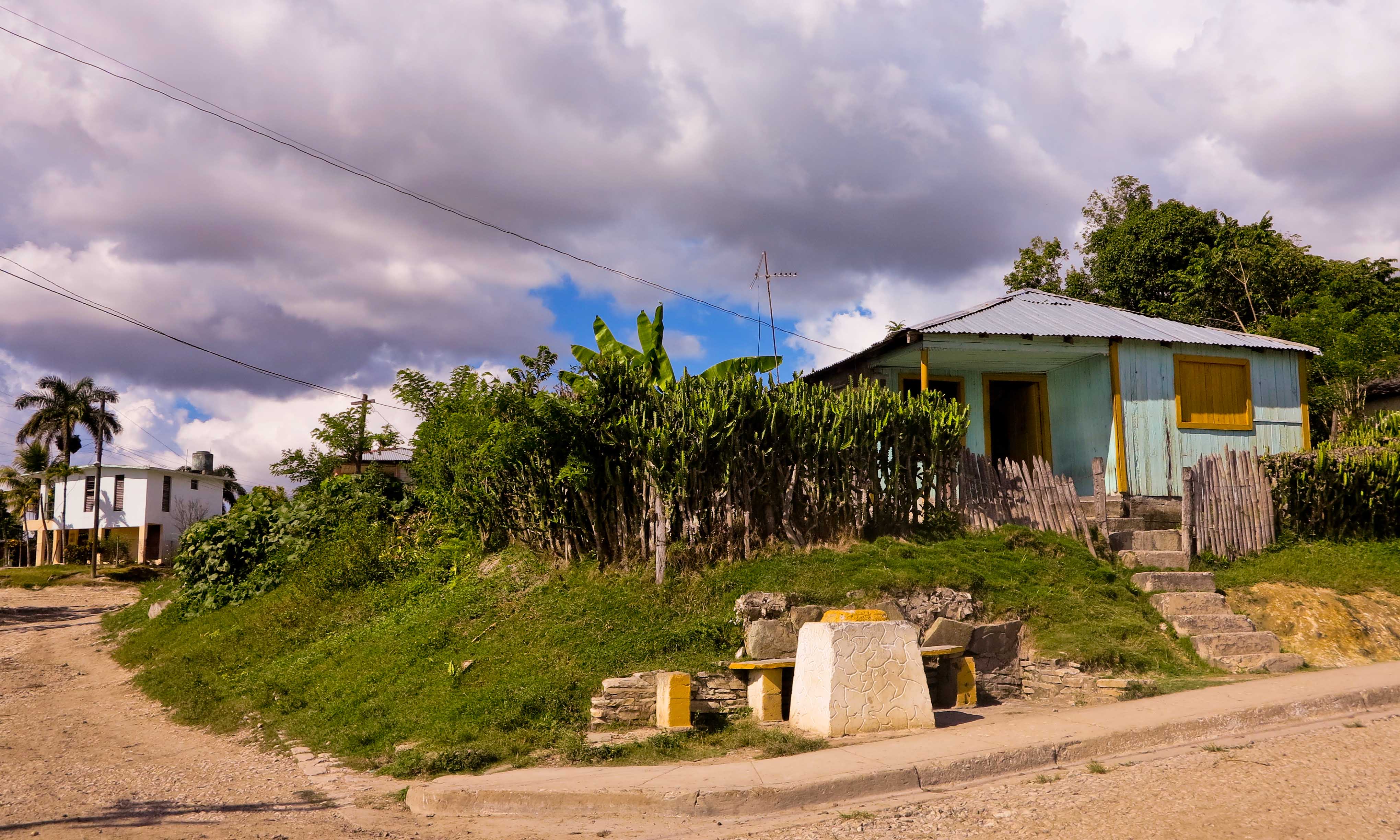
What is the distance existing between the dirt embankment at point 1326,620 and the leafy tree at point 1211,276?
40.0ft

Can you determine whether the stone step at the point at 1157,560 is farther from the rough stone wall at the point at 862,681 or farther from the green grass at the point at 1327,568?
the rough stone wall at the point at 862,681

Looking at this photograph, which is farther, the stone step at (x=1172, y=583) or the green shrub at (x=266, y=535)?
the green shrub at (x=266, y=535)

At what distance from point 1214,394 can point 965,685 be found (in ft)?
29.9

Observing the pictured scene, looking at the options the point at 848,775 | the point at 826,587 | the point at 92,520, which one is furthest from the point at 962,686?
the point at 92,520

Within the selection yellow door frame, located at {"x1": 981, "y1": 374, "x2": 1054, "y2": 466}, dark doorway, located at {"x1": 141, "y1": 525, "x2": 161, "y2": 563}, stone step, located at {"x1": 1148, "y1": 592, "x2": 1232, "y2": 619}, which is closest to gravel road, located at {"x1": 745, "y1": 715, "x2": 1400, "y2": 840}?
stone step, located at {"x1": 1148, "y1": 592, "x2": 1232, "y2": 619}

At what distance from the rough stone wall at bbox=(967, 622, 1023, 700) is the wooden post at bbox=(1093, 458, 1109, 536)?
3.68 m

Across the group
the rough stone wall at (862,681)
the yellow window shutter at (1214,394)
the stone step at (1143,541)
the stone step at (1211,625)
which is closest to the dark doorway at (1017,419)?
the yellow window shutter at (1214,394)

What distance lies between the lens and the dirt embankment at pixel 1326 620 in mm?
9617

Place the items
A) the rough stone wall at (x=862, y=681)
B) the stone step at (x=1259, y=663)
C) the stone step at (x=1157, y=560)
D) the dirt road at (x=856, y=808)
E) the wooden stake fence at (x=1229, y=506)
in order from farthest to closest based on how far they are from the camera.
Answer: the wooden stake fence at (x=1229, y=506), the stone step at (x=1157, y=560), the stone step at (x=1259, y=663), the rough stone wall at (x=862, y=681), the dirt road at (x=856, y=808)

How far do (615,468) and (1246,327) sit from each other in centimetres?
2132

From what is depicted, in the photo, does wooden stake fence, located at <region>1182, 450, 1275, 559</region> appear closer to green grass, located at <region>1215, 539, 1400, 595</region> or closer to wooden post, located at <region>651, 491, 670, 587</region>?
green grass, located at <region>1215, 539, 1400, 595</region>

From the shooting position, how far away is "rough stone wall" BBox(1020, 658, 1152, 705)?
823 centimetres

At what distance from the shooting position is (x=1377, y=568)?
1146 centimetres

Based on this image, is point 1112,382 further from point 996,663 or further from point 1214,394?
point 996,663
